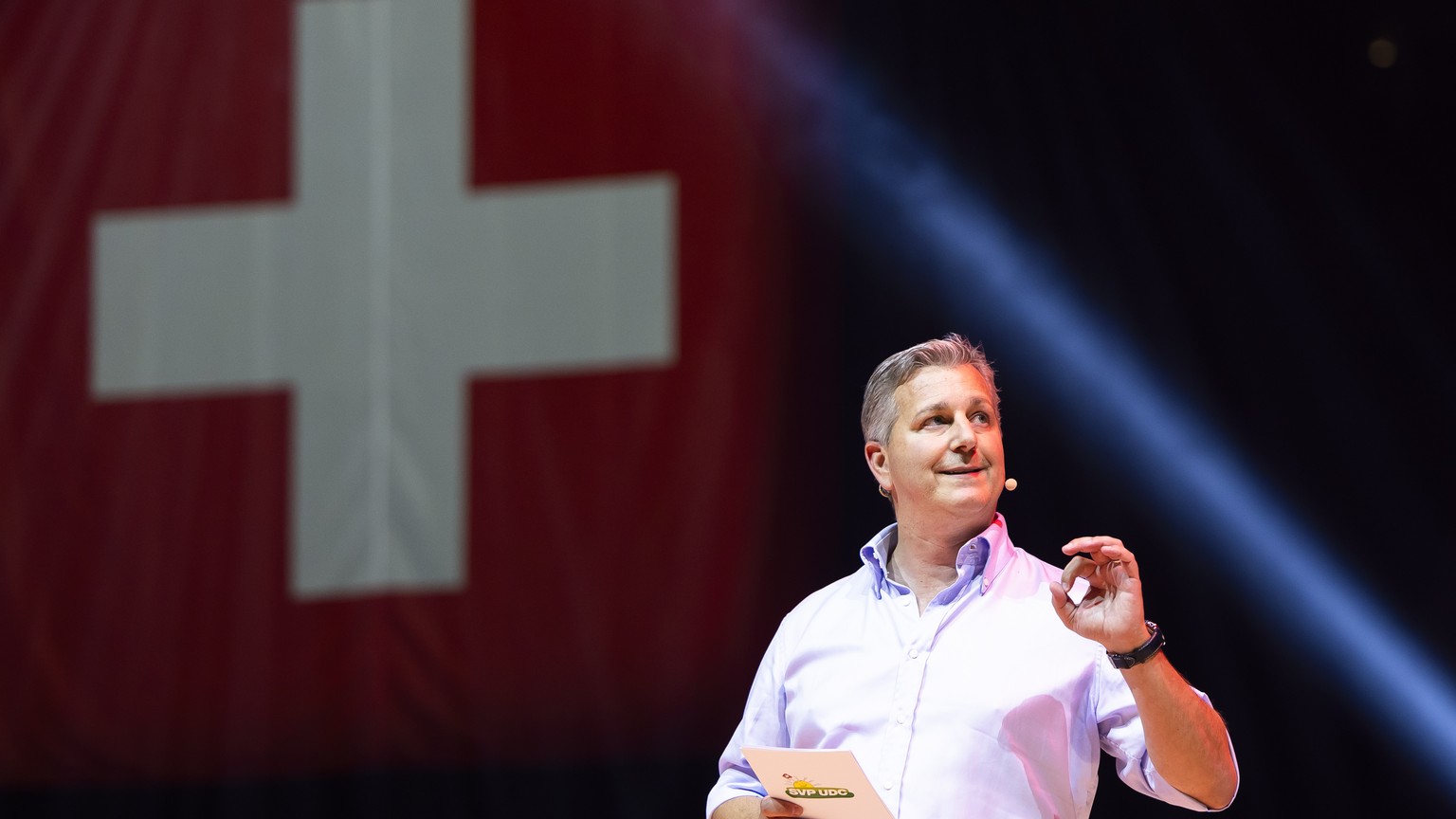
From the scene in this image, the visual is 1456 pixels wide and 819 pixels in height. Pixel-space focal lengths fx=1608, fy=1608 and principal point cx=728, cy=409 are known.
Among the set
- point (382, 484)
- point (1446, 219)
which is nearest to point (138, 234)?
point (382, 484)

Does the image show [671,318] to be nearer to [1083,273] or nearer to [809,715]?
[1083,273]

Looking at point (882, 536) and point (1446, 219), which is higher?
point (1446, 219)

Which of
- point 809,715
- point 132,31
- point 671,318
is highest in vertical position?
point 132,31

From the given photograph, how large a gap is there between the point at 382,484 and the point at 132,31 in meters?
1.31

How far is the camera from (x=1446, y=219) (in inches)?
112

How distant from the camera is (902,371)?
1.97 metres

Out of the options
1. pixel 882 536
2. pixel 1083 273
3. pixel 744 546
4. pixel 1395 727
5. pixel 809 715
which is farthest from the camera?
pixel 744 546

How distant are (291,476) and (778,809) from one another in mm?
2156

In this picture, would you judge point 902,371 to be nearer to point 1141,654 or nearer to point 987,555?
point 987,555

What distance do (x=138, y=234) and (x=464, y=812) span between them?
1580 millimetres

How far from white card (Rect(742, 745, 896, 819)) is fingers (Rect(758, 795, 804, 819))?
1 cm

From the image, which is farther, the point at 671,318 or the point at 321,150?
the point at 321,150

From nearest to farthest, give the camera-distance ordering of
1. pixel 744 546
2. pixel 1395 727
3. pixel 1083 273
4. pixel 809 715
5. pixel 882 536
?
1. pixel 809 715
2. pixel 882 536
3. pixel 1395 727
4. pixel 1083 273
5. pixel 744 546

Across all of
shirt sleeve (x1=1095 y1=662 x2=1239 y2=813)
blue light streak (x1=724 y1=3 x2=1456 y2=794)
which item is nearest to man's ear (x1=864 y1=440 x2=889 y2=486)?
shirt sleeve (x1=1095 y1=662 x2=1239 y2=813)
